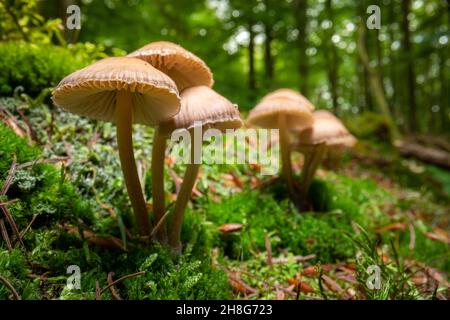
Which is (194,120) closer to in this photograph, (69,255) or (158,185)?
(158,185)

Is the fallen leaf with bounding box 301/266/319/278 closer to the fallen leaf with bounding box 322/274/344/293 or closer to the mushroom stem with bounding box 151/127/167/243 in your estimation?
the fallen leaf with bounding box 322/274/344/293

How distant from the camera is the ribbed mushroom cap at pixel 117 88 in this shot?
1315 mm

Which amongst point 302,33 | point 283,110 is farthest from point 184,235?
point 302,33

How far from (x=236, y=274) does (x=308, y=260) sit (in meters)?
0.59

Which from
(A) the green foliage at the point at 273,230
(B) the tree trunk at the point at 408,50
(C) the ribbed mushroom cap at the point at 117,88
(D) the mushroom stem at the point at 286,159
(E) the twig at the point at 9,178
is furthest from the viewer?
(B) the tree trunk at the point at 408,50

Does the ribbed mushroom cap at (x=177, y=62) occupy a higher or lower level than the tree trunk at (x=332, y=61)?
lower

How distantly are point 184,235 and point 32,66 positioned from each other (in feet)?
5.37

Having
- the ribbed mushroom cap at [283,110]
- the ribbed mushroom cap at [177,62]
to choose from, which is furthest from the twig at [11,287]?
the ribbed mushroom cap at [283,110]

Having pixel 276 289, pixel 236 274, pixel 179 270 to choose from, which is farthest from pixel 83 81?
pixel 276 289

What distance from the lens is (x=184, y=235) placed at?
200 cm

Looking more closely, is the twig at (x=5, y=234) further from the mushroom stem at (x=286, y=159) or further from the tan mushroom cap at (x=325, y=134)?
the tan mushroom cap at (x=325, y=134)

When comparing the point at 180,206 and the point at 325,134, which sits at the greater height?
the point at 325,134

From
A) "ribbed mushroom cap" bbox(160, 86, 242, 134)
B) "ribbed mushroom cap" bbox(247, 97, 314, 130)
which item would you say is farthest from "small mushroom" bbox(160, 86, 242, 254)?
"ribbed mushroom cap" bbox(247, 97, 314, 130)

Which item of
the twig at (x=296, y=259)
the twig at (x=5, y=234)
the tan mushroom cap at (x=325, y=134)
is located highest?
the tan mushroom cap at (x=325, y=134)
